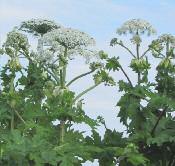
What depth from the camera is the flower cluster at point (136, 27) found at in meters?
10.9

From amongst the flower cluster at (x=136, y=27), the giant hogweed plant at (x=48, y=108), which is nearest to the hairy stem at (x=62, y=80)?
the giant hogweed plant at (x=48, y=108)

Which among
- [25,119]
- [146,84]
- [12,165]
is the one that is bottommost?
[12,165]

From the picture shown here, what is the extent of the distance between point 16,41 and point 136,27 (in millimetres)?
2320

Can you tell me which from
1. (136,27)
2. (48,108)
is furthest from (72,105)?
(136,27)

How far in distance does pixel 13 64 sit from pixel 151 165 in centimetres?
313

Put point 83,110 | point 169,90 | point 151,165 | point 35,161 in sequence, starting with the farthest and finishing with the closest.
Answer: point 169,90, point 151,165, point 83,110, point 35,161

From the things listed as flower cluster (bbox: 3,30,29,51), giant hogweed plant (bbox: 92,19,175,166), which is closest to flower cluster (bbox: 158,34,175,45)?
giant hogweed plant (bbox: 92,19,175,166)

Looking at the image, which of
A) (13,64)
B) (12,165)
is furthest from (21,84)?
(12,165)

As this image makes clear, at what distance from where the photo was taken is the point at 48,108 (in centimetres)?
872

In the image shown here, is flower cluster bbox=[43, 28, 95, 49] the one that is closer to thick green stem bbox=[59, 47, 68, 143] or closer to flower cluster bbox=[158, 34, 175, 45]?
thick green stem bbox=[59, 47, 68, 143]

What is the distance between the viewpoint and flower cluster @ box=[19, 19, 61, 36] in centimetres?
1043

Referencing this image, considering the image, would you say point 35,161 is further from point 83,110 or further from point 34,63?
point 34,63

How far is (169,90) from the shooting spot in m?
11.4

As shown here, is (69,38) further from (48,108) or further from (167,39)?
(167,39)
